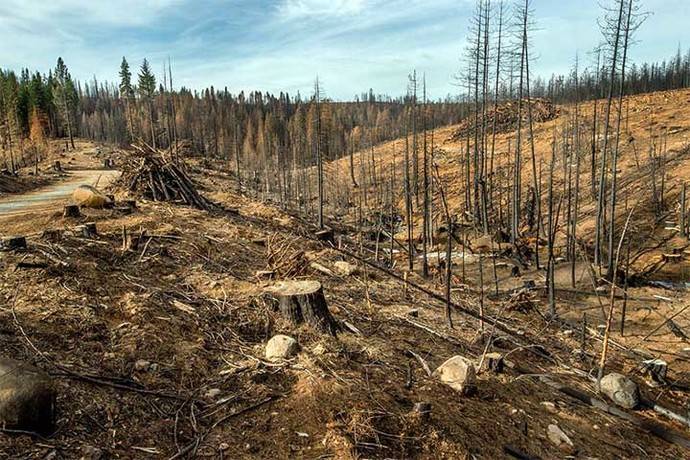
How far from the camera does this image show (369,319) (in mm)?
6691

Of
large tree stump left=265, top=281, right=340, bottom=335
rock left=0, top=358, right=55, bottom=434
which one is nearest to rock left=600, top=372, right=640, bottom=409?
large tree stump left=265, top=281, right=340, bottom=335

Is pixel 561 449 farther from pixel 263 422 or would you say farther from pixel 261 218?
pixel 261 218

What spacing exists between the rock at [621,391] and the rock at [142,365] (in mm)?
5699

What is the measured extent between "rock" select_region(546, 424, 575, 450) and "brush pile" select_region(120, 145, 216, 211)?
1096 centimetres

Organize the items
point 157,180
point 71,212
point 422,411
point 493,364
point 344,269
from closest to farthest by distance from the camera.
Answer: point 422,411
point 493,364
point 71,212
point 344,269
point 157,180

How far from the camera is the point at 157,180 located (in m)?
13.1

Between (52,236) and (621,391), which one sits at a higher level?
(52,236)

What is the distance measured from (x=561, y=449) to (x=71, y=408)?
13.7 feet

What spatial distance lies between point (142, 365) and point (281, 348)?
1303 mm

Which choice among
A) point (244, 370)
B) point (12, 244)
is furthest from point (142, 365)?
point (12, 244)

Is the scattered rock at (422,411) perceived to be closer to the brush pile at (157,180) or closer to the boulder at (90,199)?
the boulder at (90,199)

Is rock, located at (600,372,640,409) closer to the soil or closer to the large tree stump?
the soil

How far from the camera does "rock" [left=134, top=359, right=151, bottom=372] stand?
13.2 ft

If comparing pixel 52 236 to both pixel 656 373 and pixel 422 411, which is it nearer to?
pixel 422 411
